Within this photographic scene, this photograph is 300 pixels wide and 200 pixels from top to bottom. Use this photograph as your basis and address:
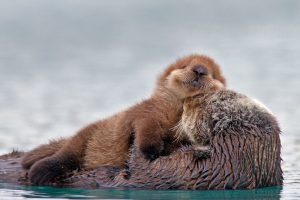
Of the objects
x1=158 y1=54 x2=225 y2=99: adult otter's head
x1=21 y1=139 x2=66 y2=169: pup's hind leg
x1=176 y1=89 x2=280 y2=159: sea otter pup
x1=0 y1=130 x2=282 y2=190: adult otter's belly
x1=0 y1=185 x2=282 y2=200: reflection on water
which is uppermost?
x1=158 y1=54 x2=225 y2=99: adult otter's head

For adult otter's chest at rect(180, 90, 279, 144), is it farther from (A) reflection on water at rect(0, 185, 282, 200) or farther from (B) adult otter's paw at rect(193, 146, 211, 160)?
(A) reflection on water at rect(0, 185, 282, 200)

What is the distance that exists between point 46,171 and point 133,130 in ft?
3.11

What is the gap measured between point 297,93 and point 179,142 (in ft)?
55.8

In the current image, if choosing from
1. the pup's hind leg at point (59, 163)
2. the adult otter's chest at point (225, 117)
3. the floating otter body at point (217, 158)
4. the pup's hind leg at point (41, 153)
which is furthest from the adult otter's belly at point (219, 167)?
the pup's hind leg at point (41, 153)

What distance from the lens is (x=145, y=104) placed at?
10.1m

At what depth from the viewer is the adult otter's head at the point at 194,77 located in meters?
10.2

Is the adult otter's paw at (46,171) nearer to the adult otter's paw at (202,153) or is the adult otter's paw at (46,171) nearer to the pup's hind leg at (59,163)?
the pup's hind leg at (59,163)

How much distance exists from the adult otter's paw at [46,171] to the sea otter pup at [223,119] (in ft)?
4.11

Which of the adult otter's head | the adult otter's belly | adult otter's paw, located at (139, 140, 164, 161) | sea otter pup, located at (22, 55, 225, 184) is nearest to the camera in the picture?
the adult otter's belly

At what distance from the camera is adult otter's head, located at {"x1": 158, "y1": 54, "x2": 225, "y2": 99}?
400 inches

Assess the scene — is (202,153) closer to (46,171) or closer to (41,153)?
(46,171)

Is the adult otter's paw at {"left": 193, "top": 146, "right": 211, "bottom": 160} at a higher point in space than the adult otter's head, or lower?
lower

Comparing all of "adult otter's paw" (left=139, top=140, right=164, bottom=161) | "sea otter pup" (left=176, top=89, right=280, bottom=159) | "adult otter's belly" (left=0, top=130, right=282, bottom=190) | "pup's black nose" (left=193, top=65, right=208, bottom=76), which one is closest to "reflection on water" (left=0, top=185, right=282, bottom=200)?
"adult otter's belly" (left=0, top=130, right=282, bottom=190)

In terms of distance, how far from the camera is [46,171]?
9.98 m
